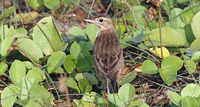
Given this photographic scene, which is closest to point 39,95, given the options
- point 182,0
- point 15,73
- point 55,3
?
point 15,73

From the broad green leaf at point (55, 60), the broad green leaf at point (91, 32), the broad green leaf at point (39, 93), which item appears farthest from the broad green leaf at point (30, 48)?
the broad green leaf at point (91, 32)

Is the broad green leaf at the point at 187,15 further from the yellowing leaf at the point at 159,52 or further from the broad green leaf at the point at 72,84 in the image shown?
the broad green leaf at the point at 72,84

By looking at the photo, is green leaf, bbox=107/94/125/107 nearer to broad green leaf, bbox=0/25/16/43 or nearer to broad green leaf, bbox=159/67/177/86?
broad green leaf, bbox=159/67/177/86

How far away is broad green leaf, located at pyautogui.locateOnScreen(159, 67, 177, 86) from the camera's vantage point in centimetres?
520

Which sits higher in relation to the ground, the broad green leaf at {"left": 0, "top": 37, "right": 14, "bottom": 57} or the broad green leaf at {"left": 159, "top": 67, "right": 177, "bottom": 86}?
the broad green leaf at {"left": 0, "top": 37, "right": 14, "bottom": 57}

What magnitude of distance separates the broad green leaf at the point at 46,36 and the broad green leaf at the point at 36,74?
0.63m

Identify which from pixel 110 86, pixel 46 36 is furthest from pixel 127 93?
pixel 46 36

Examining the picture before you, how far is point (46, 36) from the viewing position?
5.98m

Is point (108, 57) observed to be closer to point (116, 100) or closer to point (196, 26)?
point (116, 100)

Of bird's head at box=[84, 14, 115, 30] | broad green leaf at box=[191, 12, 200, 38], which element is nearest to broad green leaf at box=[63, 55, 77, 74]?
bird's head at box=[84, 14, 115, 30]

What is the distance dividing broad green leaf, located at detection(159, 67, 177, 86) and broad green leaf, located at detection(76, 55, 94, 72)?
49.9 inches

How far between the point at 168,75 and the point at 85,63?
145cm

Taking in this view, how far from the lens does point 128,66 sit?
6.30 metres

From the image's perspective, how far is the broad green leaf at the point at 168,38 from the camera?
599cm
